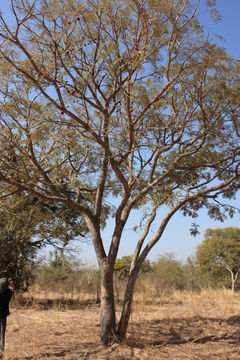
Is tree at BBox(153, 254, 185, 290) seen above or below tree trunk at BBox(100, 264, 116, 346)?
above

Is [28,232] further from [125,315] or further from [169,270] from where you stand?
[169,270]

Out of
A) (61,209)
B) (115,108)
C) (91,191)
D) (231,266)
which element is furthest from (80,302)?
(231,266)

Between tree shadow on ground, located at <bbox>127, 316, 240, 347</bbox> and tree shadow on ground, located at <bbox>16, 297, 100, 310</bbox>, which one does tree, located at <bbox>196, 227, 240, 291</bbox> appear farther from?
tree shadow on ground, located at <bbox>127, 316, 240, 347</bbox>

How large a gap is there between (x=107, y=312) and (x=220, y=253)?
21334mm

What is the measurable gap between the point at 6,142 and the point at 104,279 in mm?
2909

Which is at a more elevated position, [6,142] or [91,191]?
[6,142]

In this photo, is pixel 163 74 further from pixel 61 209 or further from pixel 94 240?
pixel 61 209

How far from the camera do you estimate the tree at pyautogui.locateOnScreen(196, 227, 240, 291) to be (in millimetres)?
25281

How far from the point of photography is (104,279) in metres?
6.16

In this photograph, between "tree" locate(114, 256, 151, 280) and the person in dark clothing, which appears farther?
"tree" locate(114, 256, 151, 280)

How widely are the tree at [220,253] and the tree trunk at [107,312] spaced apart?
20418mm

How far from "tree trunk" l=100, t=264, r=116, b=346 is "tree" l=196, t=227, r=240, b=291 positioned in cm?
2042

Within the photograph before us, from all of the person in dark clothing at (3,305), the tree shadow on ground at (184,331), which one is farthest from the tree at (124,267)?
the person in dark clothing at (3,305)

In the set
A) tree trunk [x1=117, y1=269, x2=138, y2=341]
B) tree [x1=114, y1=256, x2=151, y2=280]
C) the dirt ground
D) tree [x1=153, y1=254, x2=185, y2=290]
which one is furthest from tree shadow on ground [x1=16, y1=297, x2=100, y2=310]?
tree [x1=153, y1=254, x2=185, y2=290]
